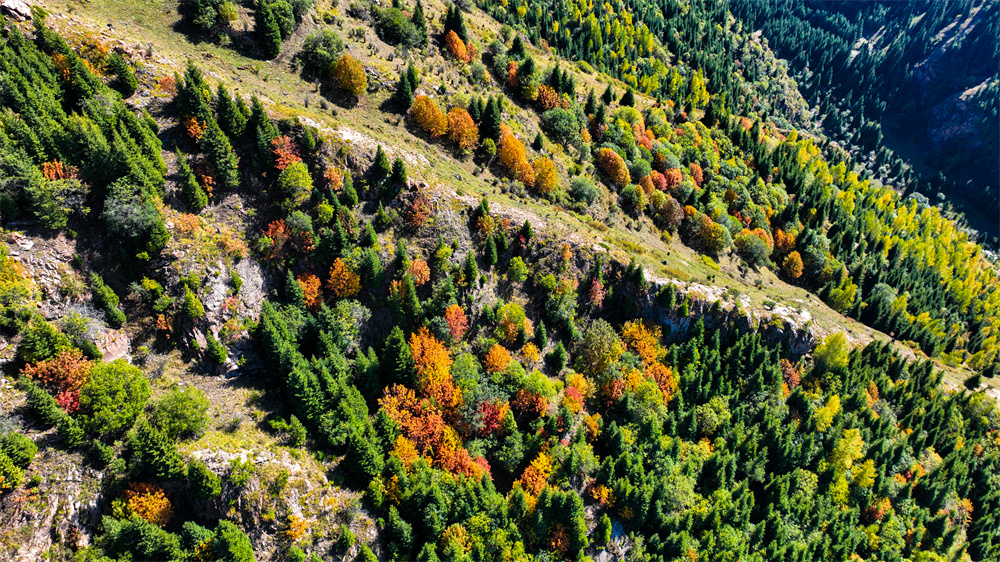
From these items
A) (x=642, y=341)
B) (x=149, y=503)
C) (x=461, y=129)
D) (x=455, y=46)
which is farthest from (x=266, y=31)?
(x=642, y=341)

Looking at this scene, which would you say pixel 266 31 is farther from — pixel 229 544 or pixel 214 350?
pixel 229 544

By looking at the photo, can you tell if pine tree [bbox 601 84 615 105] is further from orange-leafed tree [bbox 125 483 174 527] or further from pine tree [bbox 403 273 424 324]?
orange-leafed tree [bbox 125 483 174 527]

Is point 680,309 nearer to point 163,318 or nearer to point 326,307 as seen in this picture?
point 326,307

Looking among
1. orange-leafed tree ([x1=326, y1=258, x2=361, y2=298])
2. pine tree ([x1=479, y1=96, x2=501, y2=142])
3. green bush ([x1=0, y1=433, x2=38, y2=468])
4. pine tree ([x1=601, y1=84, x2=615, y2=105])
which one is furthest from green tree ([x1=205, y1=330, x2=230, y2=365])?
pine tree ([x1=601, y1=84, x2=615, y2=105])

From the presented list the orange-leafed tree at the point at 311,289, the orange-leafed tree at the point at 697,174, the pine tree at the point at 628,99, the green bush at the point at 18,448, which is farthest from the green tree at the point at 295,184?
the orange-leafed tree at the point at 697,174

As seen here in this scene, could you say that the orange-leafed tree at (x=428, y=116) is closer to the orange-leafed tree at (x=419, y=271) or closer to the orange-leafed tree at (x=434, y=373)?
the orange-leafed tree at (x=419, y=271)

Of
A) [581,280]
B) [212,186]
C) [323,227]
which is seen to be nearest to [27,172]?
[212,186]
